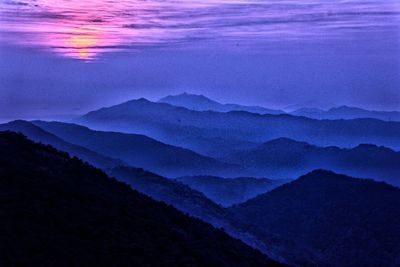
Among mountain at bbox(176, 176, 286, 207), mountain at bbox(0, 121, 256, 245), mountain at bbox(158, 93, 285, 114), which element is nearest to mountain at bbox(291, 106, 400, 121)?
mountain at bbox(158, 93, 285, 114)

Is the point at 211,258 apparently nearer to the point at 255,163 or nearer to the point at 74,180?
the point at 74,180

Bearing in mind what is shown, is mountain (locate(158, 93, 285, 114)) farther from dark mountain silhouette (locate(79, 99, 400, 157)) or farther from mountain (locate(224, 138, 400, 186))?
mountain (locate(224, 138, 400, 186))

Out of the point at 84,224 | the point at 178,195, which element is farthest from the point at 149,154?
the point at 84,224

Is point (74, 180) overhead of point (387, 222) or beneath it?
overhead

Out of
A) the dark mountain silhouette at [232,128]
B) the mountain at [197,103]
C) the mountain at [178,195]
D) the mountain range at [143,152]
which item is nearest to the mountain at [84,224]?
the mountain at [178,195]

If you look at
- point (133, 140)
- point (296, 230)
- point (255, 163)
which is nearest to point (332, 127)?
point (255, 163)

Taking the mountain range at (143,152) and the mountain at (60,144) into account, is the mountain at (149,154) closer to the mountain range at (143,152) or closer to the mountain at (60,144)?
the mountain range at (143,152)

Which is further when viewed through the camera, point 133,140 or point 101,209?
point 133,140

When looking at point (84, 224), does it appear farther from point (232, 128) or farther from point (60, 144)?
point (232, 128)
